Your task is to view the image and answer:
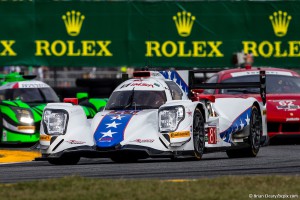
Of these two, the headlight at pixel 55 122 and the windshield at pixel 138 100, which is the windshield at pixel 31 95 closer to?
the windshield at pixel 138 100

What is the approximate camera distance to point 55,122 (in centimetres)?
1362

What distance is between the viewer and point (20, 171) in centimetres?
1256

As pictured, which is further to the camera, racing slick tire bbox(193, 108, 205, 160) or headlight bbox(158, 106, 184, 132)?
racing slick tire bbox(193, 108, 205, 160)

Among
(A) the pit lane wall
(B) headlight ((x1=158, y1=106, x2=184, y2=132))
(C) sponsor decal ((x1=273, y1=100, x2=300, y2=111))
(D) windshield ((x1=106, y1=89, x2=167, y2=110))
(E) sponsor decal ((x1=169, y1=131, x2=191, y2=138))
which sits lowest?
(E) sponsor decal ((x1=169, y1=131, x2=191, y2=138))

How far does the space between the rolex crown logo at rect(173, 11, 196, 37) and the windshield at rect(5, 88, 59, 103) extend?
528 centimetres

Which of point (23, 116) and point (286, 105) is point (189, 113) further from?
point (23, 116)

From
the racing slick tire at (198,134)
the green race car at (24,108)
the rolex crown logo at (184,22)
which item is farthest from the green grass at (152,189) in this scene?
the rolex crown logo at (184,22)

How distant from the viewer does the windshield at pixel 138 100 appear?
1395cm

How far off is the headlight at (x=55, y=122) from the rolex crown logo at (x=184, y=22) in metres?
12.0

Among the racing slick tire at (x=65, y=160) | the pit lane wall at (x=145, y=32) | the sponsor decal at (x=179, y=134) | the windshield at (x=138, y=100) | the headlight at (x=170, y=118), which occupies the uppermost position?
the pit lane wall at (x=145, y=32)

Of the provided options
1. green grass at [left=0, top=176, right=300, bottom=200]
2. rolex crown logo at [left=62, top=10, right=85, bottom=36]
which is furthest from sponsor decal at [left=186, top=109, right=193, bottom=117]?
rolex crown logo at [left=62, top=10, right=85, bottom=36]

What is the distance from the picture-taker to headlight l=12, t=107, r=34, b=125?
19625 mm

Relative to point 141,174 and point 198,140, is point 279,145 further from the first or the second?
point 141,174

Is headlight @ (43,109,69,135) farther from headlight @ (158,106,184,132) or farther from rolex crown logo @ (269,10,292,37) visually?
rolex crown logo @ (269,10,292,37)
